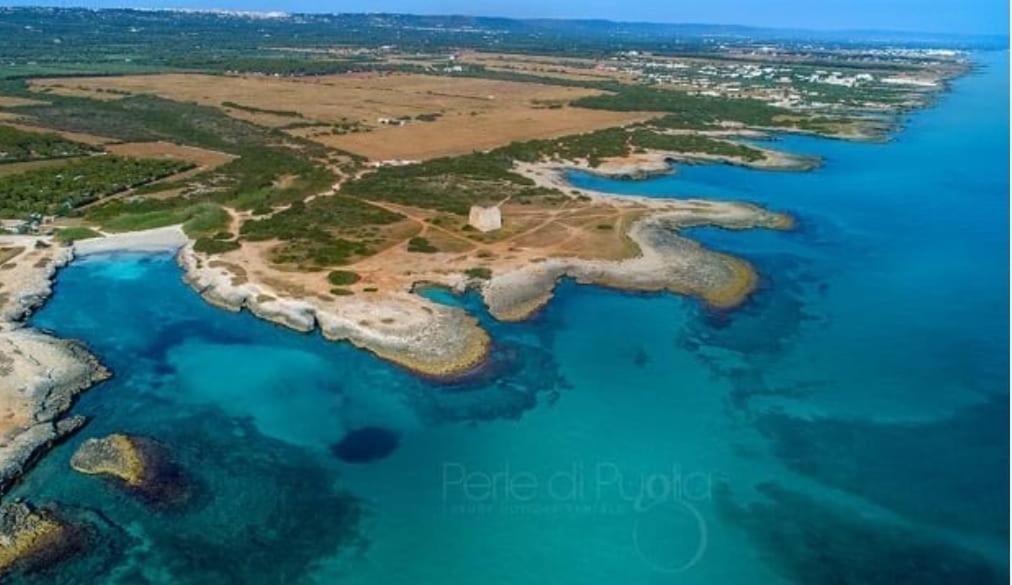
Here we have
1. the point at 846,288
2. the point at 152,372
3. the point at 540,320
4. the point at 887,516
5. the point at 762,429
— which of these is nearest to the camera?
the point at 887,516

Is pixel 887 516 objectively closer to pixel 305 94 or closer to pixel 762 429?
pixel 762 429

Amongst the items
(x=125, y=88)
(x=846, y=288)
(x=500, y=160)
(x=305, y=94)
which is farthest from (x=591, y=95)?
(x=846, y=288)

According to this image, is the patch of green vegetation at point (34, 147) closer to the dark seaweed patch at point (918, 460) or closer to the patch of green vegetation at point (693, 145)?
the patch of green vegetation at point (693, 145)

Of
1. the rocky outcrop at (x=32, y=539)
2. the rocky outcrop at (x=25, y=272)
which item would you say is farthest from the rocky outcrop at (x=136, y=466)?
the rocky outcrop at (x=25, y=272)

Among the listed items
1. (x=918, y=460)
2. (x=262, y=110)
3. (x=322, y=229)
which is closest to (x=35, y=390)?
(x=322, y=229)

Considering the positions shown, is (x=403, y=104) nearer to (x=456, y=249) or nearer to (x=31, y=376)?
(x=456, y=249)
